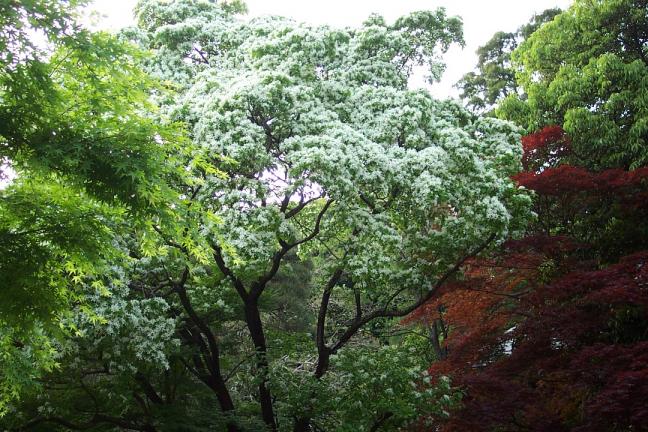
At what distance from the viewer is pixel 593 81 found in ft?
40.5

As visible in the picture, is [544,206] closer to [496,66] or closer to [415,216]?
[415,216]

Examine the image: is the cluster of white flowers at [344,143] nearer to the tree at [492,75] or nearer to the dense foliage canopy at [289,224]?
the dense foliage canopy at [289,224]

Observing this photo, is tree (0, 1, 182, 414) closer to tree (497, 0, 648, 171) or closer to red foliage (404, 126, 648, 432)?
red foliage (404, 126, 648, 432)

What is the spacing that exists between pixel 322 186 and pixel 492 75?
16.5 meters

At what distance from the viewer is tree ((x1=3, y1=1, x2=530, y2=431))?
7.72 metres

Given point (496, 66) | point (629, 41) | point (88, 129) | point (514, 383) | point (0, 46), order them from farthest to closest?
point (496, 66) < point (629, 41) < point (514, 383) < point (88, 129) < point (0, 46)

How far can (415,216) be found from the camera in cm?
877

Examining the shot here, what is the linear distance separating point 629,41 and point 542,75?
2022mm

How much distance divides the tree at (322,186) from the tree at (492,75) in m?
12.1

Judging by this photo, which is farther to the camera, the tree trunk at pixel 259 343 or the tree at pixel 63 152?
the tree trunk at pixel 259 343

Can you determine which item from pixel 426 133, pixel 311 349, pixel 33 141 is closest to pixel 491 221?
pixel 426 133

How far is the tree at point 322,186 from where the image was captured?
772cm

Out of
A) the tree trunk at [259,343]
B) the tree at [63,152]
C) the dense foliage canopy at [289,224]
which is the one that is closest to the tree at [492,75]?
the dense foliage canopy at [289,224]

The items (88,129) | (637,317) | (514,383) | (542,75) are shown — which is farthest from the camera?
(542,75)
